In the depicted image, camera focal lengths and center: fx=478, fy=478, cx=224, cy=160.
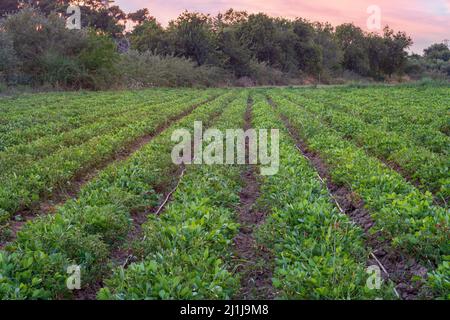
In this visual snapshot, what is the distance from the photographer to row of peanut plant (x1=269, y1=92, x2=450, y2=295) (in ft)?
18.2

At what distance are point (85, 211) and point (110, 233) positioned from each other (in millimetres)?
519

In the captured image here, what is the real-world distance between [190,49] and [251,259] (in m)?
58.9

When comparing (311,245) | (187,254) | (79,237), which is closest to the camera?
(187,254)

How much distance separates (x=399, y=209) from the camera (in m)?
6.47

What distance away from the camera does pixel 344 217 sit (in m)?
6.55

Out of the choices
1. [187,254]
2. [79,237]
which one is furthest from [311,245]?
[79,237]

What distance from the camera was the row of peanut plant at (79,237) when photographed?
15.7ft

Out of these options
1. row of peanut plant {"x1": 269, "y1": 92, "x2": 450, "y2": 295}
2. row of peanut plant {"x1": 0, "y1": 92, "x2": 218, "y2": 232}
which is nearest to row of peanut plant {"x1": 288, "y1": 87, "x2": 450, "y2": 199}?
row of peanut plant {"x1": 269, "y1": 92, "x2": 450, "y2": 295}

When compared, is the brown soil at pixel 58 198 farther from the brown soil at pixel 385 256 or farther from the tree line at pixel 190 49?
the tree line at pixel 190 49

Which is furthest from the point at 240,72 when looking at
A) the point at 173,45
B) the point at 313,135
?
the point at 313,135

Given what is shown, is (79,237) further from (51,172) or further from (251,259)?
(51,172)

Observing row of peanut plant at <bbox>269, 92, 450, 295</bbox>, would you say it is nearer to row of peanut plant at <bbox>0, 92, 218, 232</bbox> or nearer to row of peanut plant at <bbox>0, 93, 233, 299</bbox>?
row of peanut plant at <bbox>0, 93, 233, 299</bbox>

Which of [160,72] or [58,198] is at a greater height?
[160,72]

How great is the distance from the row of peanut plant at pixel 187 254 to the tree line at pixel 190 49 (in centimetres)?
3165
